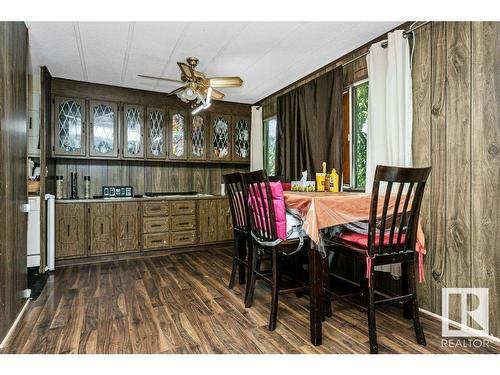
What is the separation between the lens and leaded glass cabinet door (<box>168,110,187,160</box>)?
4.49m

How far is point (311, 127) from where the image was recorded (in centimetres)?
357

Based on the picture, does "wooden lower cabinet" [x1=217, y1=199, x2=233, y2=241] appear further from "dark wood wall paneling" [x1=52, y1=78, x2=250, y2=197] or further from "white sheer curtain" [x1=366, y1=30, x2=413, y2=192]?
"white sheer curtain" [x1=366, y1=30, x2=413, y2=192]

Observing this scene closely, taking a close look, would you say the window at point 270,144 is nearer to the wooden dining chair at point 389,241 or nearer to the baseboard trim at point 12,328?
the wooden dining chair at point 389,241

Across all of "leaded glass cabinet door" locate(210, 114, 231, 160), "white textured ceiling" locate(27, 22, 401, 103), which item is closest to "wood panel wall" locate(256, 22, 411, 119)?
"white textured ceiling" locate(27, 22, 401, 103)

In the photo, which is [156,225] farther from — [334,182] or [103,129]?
[334,182]

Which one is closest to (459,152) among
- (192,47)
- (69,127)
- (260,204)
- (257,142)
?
(260,204)

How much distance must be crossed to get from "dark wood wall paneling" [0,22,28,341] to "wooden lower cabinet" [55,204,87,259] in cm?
126

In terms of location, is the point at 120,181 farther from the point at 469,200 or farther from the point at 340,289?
the point at 469,200

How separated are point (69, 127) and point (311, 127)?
321 cm

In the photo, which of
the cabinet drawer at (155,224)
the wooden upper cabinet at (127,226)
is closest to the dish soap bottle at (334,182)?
the cabinet drawer at (155,224)

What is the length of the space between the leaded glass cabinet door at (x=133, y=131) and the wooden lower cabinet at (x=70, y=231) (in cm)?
102

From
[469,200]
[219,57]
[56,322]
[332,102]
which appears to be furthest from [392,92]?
[56,322]

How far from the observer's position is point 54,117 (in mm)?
3768

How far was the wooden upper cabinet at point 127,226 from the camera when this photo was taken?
3910 millimetres
